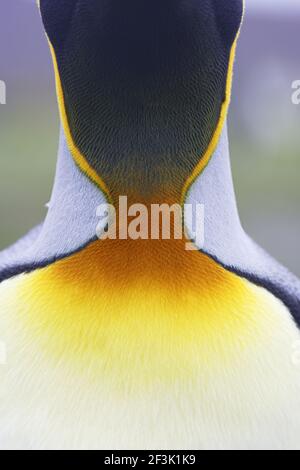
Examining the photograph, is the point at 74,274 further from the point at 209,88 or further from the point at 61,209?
the point at 209,88

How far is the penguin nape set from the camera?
75 centimetres

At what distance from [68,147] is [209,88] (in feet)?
0.53

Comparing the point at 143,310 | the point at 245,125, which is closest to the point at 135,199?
the point at 143,310

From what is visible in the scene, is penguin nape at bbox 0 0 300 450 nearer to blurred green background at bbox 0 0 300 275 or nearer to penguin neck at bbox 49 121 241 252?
penguin neck at bbox 49 121 241 252

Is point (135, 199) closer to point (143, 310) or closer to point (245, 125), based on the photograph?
point (143, 310)

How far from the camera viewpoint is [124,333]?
76cm

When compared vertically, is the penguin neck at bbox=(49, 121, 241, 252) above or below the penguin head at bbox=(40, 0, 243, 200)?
below

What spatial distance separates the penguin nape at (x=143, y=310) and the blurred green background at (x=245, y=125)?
271 cm

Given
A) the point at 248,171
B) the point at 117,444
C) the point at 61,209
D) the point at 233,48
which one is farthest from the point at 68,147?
the point at 248,171

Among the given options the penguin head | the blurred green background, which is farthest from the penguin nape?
the blurred green background

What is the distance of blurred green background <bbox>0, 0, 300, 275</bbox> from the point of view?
3.71 m

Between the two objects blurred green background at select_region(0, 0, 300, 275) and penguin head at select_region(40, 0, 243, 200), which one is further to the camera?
blurred green background at select_region(0, 0, 300, 275)

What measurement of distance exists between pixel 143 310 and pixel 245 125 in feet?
9.89

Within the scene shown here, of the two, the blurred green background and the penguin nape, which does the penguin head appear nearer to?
the penguin nape
